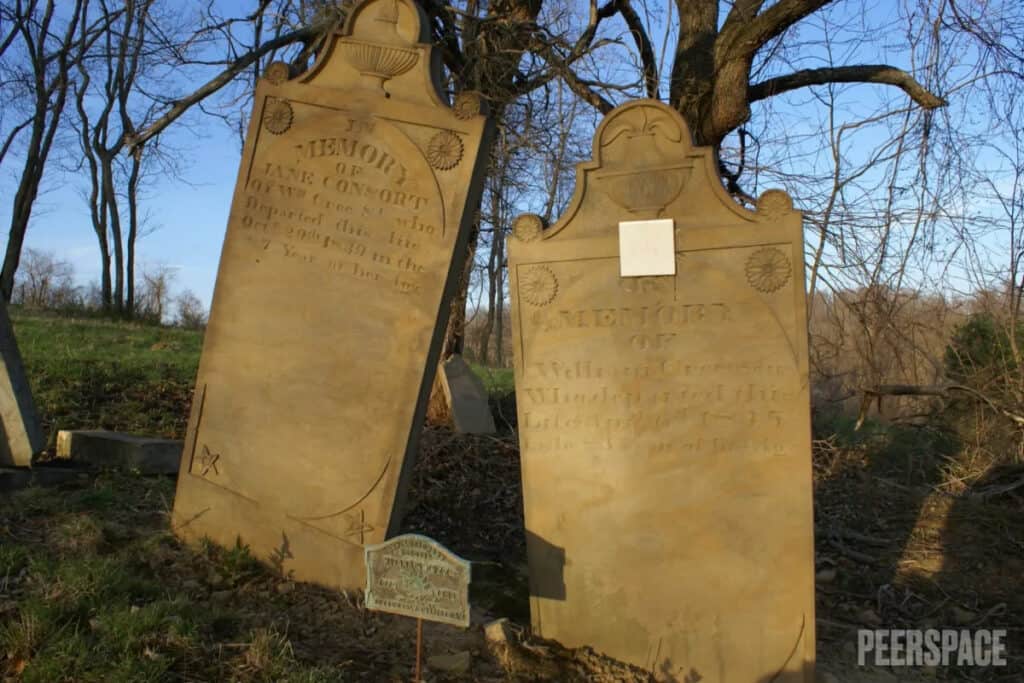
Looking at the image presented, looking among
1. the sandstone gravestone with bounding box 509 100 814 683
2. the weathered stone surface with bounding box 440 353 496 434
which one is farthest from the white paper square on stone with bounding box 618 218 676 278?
the weathered stone surface with bounding box 440 353 496 434

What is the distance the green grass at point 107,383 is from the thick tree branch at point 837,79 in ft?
14.0

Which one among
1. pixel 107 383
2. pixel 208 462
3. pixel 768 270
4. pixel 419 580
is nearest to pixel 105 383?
pixel 107 383

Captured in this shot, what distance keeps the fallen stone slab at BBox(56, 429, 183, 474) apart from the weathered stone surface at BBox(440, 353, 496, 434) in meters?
2.57

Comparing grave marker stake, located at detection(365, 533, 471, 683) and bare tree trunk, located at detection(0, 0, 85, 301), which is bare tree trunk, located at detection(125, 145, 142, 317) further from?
grave marker stake, located at detection(365, 533, 471, 683)

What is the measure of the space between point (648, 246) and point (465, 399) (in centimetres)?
402

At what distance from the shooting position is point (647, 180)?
12.2 ft

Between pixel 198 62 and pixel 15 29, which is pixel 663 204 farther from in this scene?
pixel 15 29

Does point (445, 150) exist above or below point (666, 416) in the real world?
above

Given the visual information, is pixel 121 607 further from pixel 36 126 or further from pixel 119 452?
pixel 36 126

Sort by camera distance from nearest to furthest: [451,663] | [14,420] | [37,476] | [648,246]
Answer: [451,663] < [648,246] < [37,476] < [14,420]

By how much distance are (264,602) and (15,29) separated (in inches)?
731

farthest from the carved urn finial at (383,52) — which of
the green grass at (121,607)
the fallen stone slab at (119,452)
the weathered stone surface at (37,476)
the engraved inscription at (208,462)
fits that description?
the weathered stone surface at (37,476)

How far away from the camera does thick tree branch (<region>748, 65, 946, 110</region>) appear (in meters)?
7.15

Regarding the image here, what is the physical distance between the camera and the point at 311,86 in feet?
14.1
